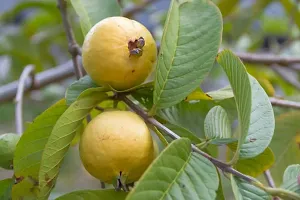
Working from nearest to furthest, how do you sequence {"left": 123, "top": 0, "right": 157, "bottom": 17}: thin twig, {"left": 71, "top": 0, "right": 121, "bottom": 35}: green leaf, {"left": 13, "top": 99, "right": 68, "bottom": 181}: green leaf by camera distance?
{"left": 13, "top": 99, "right": 68, "bottom": 181}: green leaf → {"left": 71, "top": 0, "right": 121, "bottom": 35}: green leaf → {"left": 123, "top": 0, "right": 157, "bottom": 17}: thin twig

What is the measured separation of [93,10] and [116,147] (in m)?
0.37

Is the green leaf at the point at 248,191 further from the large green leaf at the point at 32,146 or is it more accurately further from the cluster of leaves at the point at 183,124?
the large green leaf at the point at 32,146

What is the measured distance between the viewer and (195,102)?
0.85 meters

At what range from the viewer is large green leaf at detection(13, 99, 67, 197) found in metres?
0.75

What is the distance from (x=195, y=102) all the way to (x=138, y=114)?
5.7 inches

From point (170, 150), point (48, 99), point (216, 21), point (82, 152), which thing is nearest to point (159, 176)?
point (170, 150)

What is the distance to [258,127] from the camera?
2.34 feet

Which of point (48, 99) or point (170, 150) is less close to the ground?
point (170, 150)

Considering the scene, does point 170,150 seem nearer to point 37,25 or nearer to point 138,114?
point 138,114

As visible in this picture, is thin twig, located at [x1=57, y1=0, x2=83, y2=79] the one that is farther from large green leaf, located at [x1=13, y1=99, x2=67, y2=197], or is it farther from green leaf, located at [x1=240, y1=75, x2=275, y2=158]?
green leaf, located at [x1=240, y1=75, x2=275, y2=158]

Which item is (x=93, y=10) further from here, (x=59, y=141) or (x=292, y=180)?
(x=292, y=180)

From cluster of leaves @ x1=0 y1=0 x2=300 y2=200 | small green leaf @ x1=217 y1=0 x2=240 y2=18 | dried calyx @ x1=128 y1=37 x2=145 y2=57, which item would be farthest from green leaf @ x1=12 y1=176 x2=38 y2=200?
small green leaf @ x1=217 y1=0 x2=240 y2=18

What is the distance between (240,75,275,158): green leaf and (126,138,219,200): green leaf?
80 mm

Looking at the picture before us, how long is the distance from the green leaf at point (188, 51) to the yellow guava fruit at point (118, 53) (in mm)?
40
